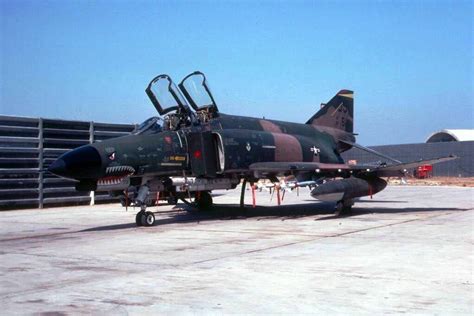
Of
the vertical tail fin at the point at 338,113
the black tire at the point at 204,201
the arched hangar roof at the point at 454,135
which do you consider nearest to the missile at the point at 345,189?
the vertical tail fin at the point at 338,113

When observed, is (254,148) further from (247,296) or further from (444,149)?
(444,149)

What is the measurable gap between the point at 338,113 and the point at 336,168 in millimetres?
5192

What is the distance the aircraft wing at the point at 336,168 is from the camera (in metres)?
14.9

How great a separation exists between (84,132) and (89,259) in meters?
16.0

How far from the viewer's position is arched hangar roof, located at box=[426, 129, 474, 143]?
65.6m

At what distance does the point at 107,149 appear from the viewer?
12.3m

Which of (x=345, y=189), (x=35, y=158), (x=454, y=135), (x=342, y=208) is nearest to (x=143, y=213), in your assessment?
(x=345, y=189)

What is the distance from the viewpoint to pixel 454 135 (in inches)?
2603

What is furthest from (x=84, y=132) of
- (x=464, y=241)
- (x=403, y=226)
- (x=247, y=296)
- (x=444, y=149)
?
(x=444, y=149)

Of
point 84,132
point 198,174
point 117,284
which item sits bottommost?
point 117,284

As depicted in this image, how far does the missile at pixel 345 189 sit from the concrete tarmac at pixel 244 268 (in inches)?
37.6

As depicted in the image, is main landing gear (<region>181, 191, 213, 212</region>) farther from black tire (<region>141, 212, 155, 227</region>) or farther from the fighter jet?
black tire (<region>141, 212, 155, 227</region>)

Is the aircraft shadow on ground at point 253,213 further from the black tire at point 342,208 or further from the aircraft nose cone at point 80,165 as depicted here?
the aircraft nose cone at point 80,165

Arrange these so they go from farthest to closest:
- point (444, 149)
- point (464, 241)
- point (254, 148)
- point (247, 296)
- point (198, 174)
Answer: point (444, 149) < point (254, 148) < point (198, 174) < point (464, 241) < point (247, 296)
